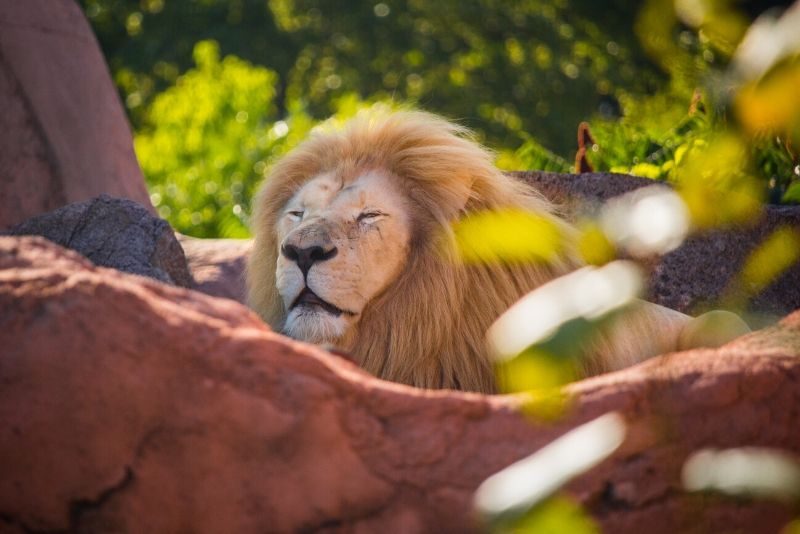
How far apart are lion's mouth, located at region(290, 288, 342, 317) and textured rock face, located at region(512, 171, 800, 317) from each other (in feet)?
4.53

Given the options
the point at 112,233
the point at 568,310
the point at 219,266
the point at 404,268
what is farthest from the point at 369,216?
A: the point at 568,310

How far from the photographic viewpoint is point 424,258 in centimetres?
340

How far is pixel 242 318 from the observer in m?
1.98

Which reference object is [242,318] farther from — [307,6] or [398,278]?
[307,6]

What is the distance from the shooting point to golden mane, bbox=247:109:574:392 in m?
3.31

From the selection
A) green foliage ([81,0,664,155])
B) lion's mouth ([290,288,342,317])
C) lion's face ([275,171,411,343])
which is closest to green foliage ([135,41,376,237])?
lion's face ([275,171,411,343])

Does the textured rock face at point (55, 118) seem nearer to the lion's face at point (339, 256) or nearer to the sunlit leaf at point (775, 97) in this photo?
the lion's face at point (339, 256)

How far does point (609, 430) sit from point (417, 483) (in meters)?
0.79

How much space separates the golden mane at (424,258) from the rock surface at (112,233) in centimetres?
38

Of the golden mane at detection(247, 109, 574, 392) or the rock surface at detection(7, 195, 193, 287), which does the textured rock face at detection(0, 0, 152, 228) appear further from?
the golden mane at detection(247, 109, 574, 392)

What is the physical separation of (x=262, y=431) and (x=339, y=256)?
1.50 metres

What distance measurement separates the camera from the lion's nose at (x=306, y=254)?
3.13m

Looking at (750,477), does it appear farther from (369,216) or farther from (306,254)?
(369,216)

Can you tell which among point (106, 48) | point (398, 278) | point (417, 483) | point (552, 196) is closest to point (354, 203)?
point (398, 278)
